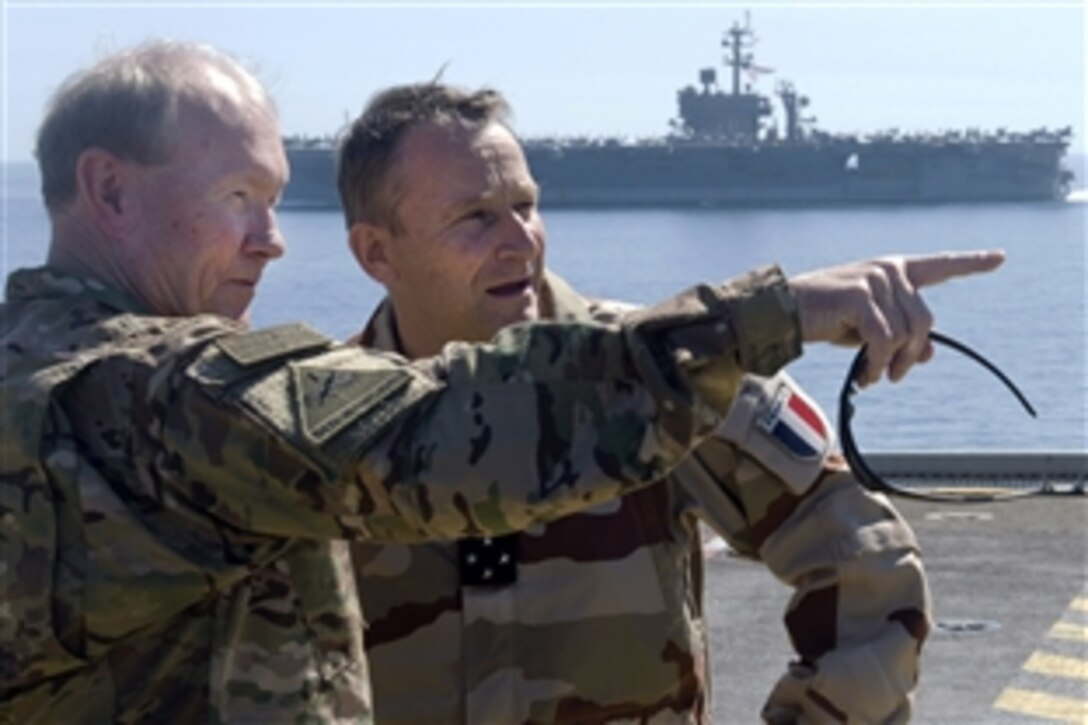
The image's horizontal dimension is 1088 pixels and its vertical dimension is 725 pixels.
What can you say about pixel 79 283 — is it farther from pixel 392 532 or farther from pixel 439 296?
pixel 439 296

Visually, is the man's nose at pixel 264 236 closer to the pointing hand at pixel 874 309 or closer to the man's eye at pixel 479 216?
the pointing hand at pixel 874 309

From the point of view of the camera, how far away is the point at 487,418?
2.12m

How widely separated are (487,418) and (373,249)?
150 cm

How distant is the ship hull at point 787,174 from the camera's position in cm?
10038

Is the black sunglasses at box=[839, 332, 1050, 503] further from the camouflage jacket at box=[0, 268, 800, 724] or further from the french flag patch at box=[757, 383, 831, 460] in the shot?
the french flag patch at box=[757, 383, 831, 460]

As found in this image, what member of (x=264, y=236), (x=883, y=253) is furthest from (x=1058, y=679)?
(x=883, y=253)

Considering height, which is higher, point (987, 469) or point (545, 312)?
point (545, 312)

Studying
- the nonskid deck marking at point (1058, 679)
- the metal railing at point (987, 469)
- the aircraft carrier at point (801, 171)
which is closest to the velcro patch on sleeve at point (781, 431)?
the nonskid deck marking at point (1058, 679)

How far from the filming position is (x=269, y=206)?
2475 millimetres

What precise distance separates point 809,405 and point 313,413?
130 centimetres

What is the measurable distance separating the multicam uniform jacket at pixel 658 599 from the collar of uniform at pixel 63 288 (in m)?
0.94

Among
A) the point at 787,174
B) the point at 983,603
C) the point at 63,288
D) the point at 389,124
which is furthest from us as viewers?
the point at 787,174

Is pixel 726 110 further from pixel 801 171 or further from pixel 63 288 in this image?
pixel 63 288

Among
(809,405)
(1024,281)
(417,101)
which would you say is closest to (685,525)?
(809,405)
